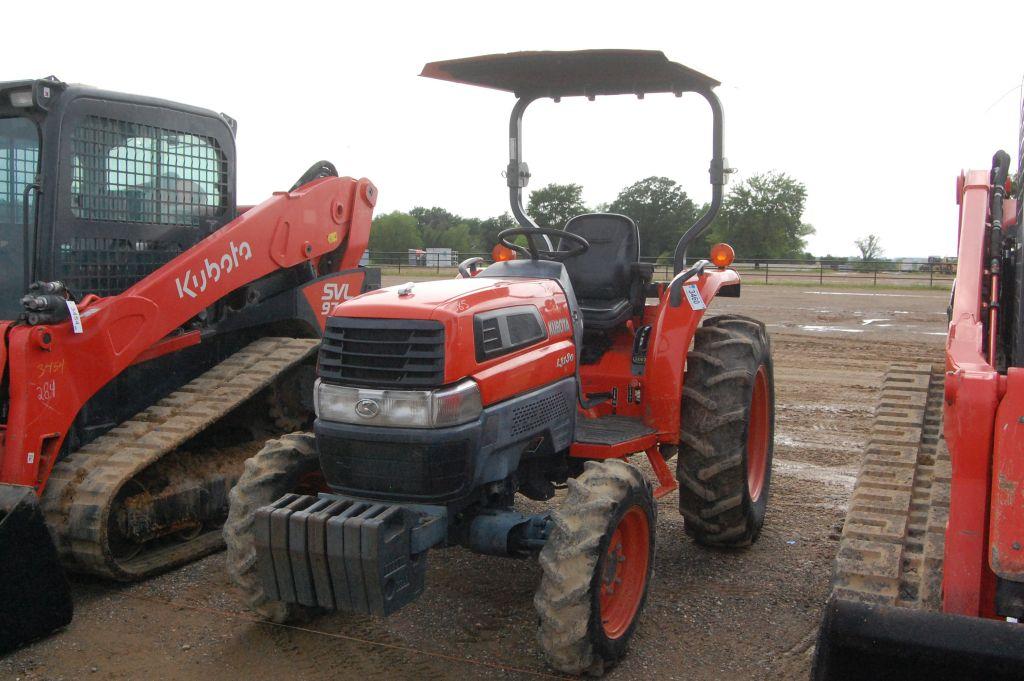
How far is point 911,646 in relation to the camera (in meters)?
2.45

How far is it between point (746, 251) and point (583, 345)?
42.5m

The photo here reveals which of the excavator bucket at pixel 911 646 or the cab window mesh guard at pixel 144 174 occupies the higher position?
the cab window mesh guard at pixel 144 174

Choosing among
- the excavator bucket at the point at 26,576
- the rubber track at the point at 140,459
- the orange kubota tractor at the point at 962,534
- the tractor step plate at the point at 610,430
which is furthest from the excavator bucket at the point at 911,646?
the rubber track at the point at 140,459

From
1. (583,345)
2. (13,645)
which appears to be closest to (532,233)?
(583,345)

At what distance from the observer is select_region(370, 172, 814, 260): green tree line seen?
6457mm

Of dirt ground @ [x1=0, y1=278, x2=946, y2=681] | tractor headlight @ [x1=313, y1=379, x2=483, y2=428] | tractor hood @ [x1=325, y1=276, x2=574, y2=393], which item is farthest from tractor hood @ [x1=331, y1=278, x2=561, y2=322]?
dirt ground @ [x1=0, y1=278, x2=946, y2=681]

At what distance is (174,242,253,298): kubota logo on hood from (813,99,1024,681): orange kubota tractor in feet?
12.2

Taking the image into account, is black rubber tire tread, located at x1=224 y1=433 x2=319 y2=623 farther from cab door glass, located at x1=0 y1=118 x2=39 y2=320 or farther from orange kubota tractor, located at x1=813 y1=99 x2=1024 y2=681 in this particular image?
orange kubota tractor, located at x1=813 y1=99 x2=1024 y2=681

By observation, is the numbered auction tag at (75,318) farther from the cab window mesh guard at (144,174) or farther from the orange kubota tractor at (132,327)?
the cab window mesh guard at (144,174)

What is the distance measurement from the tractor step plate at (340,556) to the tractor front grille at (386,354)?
18.9 inches

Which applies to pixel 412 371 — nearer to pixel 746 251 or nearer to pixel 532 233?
pixel 532 233

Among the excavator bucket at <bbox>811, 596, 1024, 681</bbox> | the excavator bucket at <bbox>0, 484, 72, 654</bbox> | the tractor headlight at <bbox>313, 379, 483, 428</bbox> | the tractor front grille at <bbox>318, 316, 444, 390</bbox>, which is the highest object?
the tractor front grille at <bbox>318, 316, 444, 390</bbox>

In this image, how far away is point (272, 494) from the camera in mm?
4270

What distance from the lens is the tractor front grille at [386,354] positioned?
12.6 feet
